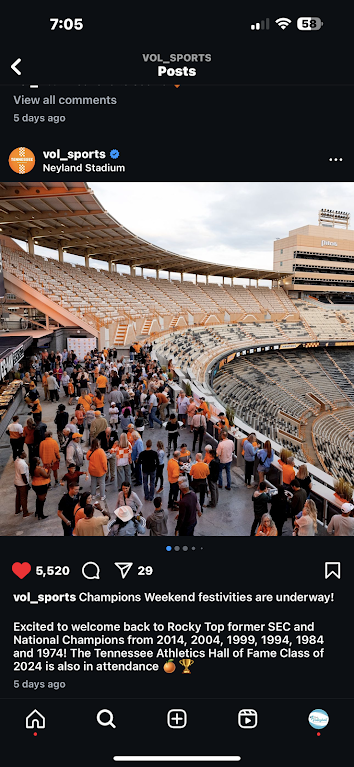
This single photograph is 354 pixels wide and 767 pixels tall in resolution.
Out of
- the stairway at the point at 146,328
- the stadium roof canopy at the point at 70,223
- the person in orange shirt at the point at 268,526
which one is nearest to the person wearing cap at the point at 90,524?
the person in orange shirt at the point at 268,526

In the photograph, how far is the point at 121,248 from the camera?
36094 mm

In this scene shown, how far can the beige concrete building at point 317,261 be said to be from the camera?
6194 cm

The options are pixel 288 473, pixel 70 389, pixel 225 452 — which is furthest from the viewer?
pixel 70 389
